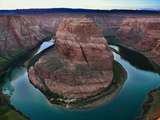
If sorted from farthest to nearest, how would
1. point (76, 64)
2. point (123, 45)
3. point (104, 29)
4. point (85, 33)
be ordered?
point (104, 29) < point (123, 45) < point (85, 33) < point (76, 64)

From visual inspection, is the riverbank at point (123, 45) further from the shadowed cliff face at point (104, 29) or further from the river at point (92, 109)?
the river at point (92, 109)

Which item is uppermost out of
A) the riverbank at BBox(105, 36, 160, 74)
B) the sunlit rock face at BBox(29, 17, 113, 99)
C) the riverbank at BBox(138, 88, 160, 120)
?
the sunlit rock face at BBox(29, 17, 113, 99)

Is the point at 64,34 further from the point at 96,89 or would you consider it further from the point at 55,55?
the point at 96,89

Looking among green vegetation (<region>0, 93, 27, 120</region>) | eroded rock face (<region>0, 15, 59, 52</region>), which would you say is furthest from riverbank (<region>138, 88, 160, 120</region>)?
eroded rock face (<region>0, 15, 59, 52</region>)

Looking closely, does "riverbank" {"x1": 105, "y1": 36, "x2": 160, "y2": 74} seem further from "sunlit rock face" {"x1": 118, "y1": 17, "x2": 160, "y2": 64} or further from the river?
the river

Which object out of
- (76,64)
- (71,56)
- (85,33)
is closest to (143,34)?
(85,33)

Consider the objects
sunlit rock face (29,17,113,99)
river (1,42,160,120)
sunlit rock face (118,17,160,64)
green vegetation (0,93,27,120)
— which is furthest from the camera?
sunlit rock face (118,17,160,64)

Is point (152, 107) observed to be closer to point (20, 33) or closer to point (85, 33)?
point (85, 33)
